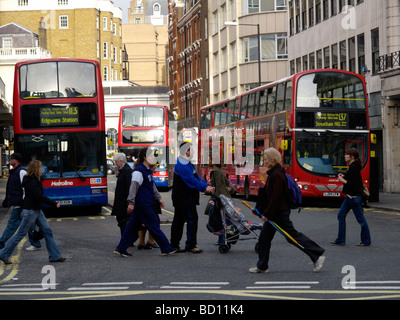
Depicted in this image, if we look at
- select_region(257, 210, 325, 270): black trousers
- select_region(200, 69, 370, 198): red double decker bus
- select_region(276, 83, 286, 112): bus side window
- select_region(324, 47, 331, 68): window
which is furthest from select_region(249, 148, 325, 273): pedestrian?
select_region(324, 47, 331, 68): window

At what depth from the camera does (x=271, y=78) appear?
57000mm

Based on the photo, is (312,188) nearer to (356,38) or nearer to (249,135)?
(249,135)

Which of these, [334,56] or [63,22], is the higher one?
[63,22]

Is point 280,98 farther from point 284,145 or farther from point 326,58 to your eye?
point 326,58

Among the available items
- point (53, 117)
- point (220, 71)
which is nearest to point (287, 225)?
point (53, 117)

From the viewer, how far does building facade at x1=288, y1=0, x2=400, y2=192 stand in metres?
34.4

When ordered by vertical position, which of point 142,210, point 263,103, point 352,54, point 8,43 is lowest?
point 142,210

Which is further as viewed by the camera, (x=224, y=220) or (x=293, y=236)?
(x=224, y=220)

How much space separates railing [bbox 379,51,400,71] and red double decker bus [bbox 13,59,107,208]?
14280 millimetres

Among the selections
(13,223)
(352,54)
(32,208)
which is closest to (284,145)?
(352,54)

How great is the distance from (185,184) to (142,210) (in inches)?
33.9

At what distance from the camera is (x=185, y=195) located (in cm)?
1380

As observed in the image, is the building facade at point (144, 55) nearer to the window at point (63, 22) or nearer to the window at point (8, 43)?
the window at point (63, 22)

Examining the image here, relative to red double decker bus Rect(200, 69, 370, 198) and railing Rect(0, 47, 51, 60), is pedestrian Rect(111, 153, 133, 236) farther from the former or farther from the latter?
railing Rect(0, 47, 51, 60)
